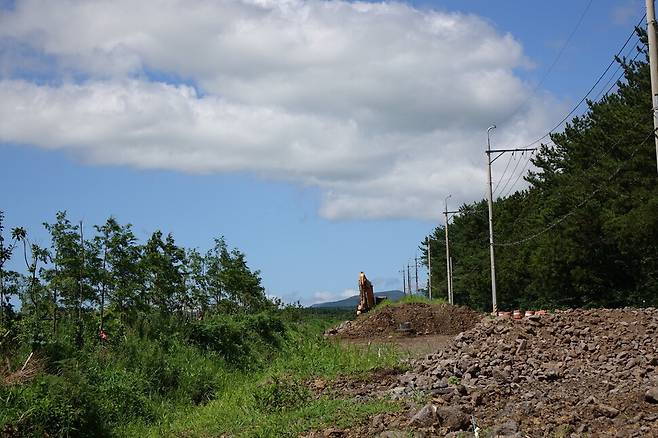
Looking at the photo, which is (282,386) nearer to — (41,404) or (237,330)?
(41,404)

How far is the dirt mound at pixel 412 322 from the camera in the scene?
32.7 m

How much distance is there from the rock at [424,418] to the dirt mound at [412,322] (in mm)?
21697

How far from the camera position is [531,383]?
12.6 m

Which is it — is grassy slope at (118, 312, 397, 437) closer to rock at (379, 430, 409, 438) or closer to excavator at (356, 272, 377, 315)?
rock at (379, 430, 409, 438)

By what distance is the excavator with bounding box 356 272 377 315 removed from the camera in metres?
42.6

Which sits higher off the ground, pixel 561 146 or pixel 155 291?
pixel 561 146

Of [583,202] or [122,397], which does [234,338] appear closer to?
[122,397]

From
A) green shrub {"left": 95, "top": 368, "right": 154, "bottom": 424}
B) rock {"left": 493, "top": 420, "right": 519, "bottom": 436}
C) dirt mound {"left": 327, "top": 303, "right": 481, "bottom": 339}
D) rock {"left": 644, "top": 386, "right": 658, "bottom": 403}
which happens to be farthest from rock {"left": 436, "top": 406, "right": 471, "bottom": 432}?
dirt mound {"left": 327, "top": 303, "right": 481, "bottom": 339}

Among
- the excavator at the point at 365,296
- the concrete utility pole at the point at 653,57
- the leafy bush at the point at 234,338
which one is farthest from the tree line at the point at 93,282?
the excavator at the point at 365,296

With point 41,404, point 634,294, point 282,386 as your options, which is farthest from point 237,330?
point 634,294

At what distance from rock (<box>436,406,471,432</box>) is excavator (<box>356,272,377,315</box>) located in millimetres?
32490

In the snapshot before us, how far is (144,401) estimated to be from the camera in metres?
15.2

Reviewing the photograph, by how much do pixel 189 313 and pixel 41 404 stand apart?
13.6 m

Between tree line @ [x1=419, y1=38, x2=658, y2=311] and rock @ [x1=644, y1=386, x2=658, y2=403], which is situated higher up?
tree line @ [x1=419, y1=38, x2=658, y2=311]
